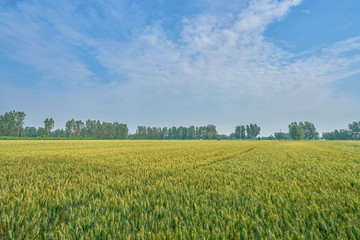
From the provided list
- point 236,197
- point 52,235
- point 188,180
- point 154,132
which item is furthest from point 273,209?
point 154,132

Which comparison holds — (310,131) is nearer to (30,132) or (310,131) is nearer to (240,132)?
(240,132)

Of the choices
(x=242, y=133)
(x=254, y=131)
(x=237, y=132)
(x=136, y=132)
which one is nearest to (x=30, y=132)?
(x=136, y=132)

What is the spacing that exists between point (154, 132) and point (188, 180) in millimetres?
155266

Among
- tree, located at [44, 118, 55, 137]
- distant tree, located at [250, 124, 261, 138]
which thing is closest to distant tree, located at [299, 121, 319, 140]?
distant tree, located at [250, 124, 261, 138]

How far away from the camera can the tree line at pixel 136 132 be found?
104750 millimetres

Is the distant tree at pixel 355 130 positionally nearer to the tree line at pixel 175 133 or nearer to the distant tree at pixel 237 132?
the distant tree at pixel 237 132

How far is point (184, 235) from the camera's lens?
1.55m

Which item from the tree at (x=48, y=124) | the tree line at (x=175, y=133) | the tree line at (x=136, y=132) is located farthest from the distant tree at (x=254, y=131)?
the tree at (x=48, y=124)

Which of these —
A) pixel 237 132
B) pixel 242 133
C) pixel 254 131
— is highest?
pixel 254 131

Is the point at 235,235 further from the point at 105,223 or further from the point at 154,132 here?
the point at 154,132

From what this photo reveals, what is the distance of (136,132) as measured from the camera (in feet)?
515

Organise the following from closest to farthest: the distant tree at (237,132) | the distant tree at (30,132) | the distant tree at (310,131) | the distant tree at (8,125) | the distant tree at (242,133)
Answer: the distant tree at (8,125)
the distant tree at (30,132)
the distant tree at (310,131)
the distant tree at (242,133)
the distant tree at (237,132)

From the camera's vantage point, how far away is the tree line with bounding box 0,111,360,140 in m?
105

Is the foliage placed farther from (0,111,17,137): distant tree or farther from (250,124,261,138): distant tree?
(0,111,17,137): distant tree
